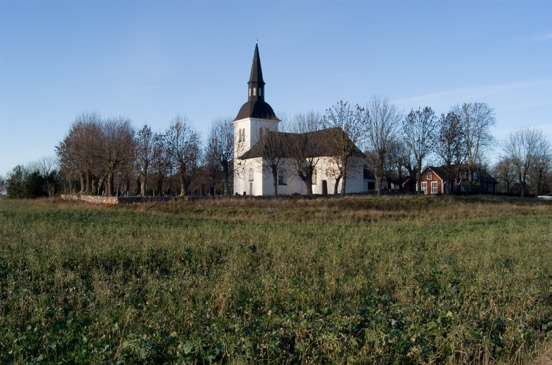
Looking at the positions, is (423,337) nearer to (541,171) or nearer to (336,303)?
(336,303)

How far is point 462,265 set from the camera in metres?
11.1

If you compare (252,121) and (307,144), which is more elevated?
(252,121)

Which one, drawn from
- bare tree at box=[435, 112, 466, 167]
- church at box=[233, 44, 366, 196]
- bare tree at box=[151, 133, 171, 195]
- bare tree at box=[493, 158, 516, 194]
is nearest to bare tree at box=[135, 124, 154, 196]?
bare tree at box=[151, 133, 171, 195]

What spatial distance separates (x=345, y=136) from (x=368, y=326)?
4178 cm

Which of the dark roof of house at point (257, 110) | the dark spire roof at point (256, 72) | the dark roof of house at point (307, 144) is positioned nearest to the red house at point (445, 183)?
the dark roof of house at point (307, 144)

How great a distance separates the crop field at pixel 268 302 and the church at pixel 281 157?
3517 centimetres

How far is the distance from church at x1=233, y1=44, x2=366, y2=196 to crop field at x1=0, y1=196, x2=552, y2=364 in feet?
115

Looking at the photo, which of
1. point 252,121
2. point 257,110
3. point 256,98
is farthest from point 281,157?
point 256,98

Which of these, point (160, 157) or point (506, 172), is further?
point (506, 172)

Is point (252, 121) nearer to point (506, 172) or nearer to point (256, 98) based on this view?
point (256, 98)

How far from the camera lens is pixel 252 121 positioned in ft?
201

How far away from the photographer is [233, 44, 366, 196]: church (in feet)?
162

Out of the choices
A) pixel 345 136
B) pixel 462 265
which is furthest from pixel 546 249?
pixel 345 136

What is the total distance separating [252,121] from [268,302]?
54.5m
